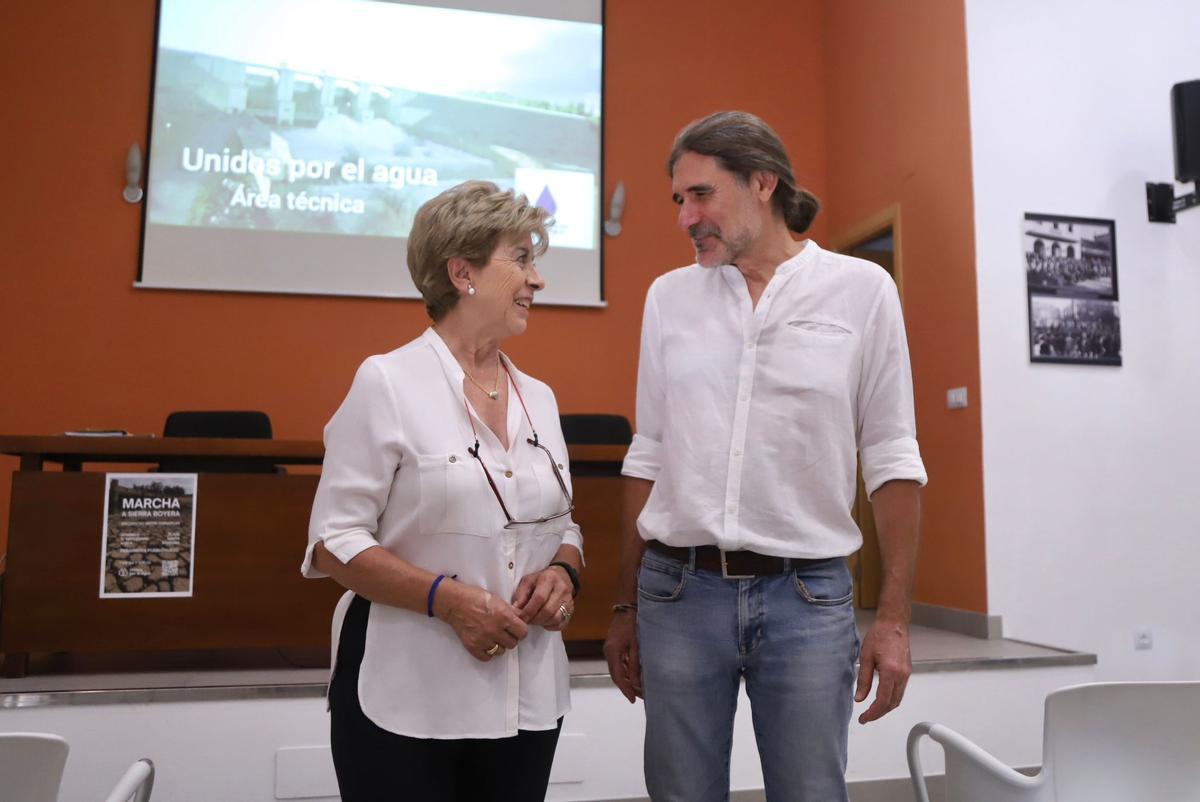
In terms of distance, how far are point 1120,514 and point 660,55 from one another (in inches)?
135

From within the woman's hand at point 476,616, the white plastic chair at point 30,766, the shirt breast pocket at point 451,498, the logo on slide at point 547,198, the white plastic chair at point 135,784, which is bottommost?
the white plastic chair at point 135,784

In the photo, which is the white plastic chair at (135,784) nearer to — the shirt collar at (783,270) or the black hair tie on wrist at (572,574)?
the black hair tie on wrist at (572,574)

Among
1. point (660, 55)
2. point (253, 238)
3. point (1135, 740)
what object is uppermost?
point (660, 55)

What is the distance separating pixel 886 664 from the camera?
1.32 m

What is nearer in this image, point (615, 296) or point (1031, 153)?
point (1031, 153)

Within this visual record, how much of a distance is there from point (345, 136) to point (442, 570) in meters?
4.14

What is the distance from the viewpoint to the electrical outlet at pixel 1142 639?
163 inches

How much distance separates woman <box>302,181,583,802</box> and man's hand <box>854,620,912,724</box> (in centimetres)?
43

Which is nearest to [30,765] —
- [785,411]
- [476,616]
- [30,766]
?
[30,766]

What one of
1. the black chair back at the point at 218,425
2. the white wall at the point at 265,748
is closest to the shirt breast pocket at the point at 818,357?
the white wall at the point at 265,748

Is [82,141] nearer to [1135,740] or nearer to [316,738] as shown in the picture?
[316,738]

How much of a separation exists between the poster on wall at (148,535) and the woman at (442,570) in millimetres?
1736

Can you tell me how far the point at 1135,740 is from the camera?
1276 millimetres

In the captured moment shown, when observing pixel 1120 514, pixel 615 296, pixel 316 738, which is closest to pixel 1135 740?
pixel 316 738
